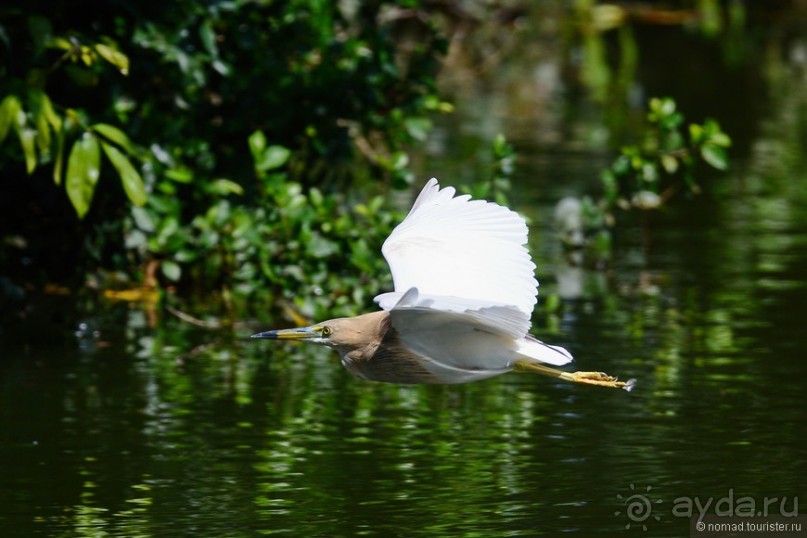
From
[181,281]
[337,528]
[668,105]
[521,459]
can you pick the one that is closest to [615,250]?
[668,105]

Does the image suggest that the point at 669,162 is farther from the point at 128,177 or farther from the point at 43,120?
the point at 43,120

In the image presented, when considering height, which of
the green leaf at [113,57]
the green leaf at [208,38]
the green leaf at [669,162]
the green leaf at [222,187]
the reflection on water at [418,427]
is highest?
the green leaf at [208,38]

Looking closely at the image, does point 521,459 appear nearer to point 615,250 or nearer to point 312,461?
point 312,461

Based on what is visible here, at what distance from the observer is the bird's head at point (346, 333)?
6094mm

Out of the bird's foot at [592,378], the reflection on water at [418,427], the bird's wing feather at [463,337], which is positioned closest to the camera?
the bird's wing feather at [463,337]

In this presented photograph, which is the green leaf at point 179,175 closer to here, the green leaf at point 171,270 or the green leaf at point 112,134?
the green leaf at point 171,270

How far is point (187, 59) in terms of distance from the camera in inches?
340

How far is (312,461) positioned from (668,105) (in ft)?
13.6

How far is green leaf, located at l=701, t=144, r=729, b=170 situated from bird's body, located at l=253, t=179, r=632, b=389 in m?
3.71

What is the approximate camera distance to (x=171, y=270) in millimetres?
8977

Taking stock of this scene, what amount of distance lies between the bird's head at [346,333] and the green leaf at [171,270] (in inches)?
110

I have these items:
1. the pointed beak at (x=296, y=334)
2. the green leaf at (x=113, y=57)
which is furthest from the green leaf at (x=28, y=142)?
the pointed beak at (x=296, y=334)

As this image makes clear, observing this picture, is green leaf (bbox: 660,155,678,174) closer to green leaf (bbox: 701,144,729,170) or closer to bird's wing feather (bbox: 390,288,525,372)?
green leaf (bbox: 701,144,729,170)

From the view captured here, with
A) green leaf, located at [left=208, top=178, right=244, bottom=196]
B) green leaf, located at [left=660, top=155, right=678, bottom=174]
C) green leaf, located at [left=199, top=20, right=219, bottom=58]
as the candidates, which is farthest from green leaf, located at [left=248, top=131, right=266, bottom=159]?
green leaf, located at [left=660, top=155, right=678, bottom=174]
